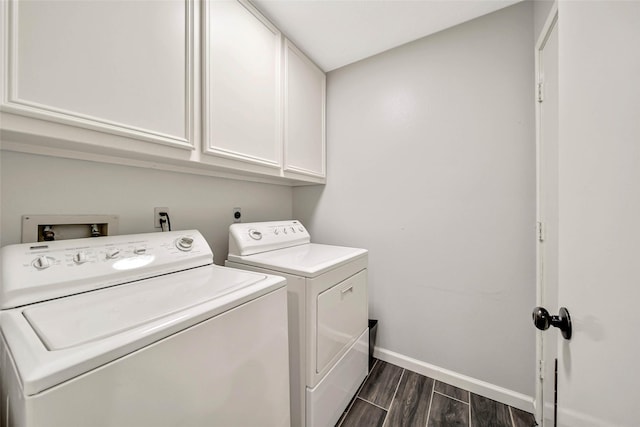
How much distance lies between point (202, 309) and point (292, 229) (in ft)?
3.91

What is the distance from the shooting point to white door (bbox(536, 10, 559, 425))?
1.11 meters

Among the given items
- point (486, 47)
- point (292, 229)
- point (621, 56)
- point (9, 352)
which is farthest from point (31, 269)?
point (486, 47)

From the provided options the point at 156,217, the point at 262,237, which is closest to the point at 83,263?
the point at 156,217

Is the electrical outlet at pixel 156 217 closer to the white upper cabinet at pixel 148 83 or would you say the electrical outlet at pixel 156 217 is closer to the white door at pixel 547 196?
the white upper cabinet at pixel 148 83

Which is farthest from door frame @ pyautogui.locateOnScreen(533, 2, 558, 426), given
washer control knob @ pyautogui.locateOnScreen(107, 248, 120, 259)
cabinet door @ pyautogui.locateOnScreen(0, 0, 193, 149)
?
washer control knob @ pyautogui.locateOnScreen(107, 248, 120, 259)

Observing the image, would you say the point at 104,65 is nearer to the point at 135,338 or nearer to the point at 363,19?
the point at 135,338

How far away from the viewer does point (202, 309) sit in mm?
691

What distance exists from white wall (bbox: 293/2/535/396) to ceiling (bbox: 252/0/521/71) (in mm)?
113

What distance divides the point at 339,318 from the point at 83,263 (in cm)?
116

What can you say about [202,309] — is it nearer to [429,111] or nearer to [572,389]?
[572,389]

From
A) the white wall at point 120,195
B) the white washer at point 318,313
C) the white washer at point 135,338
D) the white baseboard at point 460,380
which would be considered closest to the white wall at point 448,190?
the white baseboard at point 460,380

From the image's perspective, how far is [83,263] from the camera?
862 mm

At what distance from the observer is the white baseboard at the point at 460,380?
144 cm

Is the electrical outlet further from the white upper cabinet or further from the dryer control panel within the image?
the dryer control panel
